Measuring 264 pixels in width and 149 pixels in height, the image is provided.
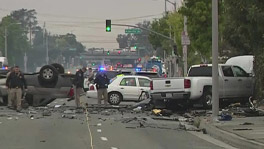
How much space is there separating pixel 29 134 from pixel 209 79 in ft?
28.2

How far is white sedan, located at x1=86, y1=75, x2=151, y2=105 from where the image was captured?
25.7 metres

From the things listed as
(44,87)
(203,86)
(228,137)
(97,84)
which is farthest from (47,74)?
(228,137)

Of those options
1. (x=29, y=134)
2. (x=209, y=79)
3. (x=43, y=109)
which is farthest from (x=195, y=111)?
(x=29, y=134)

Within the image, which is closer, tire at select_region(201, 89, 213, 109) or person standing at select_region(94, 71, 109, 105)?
tire at select_region(201, 89, 213, 109)

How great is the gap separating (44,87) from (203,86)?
718 cm

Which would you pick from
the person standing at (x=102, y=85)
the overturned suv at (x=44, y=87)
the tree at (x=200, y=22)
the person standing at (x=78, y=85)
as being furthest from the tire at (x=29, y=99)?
the tree at (x=200, y=22)

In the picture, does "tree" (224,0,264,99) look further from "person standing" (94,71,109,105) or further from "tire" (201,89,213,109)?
"person standing" (94,71,109,105)

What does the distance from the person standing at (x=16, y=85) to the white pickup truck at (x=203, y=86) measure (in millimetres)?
5312

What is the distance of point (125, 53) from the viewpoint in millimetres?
129625

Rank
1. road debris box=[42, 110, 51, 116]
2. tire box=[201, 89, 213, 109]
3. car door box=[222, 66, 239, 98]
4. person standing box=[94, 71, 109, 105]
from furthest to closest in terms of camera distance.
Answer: person standing box=[94, 71, 109, 105] → car door box=[222, 66, 239, 98] → tire box=[201, 89, 213, 109] → road debris box=[42, 110, 51, 116]

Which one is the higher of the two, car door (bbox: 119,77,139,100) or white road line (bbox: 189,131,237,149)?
car door (bbox: 119,77,139,100)

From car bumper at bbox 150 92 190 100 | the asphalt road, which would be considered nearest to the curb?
the asphalt road

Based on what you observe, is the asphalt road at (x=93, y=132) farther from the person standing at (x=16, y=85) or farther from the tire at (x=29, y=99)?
the tire at (x=29, y=99)

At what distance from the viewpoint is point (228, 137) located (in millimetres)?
13258
